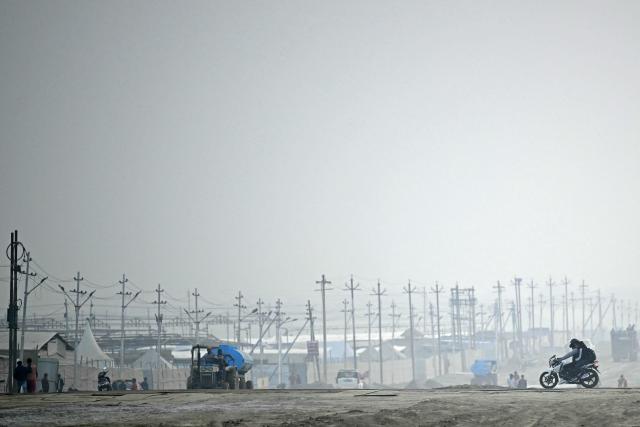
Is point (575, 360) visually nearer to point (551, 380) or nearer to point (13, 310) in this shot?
point (551, 380)

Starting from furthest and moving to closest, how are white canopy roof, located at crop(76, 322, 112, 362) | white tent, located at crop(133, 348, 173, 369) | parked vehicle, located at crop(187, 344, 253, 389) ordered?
1. white tent, located at crop(133, 348, 173, 369)
2. white canopy roof, located at crop(76, 322, 112, 362)
3. parked vehicle, located at crop(187, 344, 253, 389)

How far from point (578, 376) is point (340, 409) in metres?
12.2

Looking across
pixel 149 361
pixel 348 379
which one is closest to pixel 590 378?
pixel 348 379

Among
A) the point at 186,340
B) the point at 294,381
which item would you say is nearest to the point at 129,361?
the point at 186,340

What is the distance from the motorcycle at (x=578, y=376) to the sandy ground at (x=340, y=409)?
3342 mm

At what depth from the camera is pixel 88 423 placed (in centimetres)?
1894

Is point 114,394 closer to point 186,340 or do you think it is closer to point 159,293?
point 159,293

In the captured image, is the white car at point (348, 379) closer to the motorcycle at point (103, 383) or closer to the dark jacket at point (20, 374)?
the motorcycle at point (103, 383)

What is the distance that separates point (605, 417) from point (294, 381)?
6688 cm

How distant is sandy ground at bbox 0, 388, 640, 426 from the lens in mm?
19047

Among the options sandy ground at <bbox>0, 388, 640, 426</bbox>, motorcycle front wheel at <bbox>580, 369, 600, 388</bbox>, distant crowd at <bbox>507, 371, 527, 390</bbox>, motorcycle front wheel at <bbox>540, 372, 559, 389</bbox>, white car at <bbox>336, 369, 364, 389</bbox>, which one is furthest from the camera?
white car at <bbox>336, 369, 364, 389</bbox>

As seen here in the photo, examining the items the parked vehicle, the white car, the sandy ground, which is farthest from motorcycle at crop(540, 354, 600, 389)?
the white car

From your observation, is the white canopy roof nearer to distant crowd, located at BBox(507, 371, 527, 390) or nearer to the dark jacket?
the dark jacket

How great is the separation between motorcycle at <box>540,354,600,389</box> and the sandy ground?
Answer: 3342 millimetres
